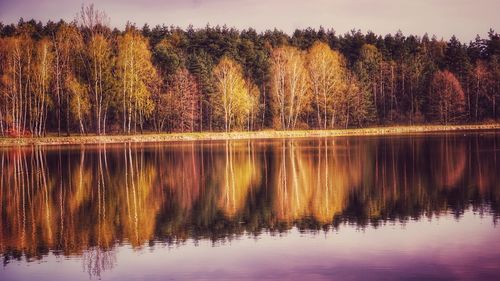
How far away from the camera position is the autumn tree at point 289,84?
89750mm

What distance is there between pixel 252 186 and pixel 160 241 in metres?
12.1

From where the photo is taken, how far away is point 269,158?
45500 mm

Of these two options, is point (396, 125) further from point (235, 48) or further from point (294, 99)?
point (235, 48)

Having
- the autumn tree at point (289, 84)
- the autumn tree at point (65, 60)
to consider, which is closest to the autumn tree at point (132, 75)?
the autumn tree at point (65, 60)

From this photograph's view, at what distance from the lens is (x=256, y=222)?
69.4 ft

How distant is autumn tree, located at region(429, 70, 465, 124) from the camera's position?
103m

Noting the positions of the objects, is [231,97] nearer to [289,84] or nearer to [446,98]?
[289,84]

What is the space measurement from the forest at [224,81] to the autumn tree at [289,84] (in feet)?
0.78

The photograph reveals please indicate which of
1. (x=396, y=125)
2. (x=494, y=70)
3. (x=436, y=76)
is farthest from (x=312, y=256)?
(x=494, y=70)

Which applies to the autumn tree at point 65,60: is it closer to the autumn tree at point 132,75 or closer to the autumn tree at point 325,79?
the autumn tree at point 132,75

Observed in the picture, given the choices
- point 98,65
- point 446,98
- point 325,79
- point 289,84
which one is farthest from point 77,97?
point 446,98

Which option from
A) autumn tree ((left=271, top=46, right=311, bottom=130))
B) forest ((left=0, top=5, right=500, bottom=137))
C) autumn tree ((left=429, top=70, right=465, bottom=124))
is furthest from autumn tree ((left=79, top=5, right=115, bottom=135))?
autumn tree ((left=429, top=70, right=465, bottom=124))

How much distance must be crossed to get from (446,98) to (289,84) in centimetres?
3007

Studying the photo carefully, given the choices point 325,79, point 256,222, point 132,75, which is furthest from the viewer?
point 325,79
